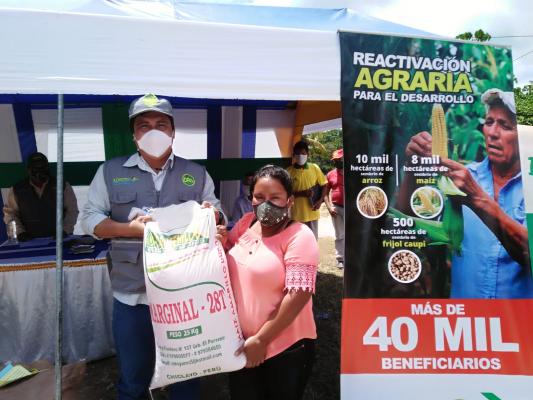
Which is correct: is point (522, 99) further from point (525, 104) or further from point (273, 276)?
point (273, 276)

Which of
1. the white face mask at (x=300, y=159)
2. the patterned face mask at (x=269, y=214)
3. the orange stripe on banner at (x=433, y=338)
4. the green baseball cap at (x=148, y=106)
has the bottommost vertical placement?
the orange stripe on banner at (x=433, y=338)

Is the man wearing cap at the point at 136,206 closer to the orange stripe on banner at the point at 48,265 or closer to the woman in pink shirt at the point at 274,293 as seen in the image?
the woman in pink shirt at the point at 274,293

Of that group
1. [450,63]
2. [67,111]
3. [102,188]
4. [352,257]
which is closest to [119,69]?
[102,188]

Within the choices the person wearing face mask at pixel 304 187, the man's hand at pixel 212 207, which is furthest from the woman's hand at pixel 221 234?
the person wearing face mask at pixel 304 187

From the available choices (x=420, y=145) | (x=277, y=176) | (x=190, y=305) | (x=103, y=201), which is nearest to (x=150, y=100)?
(x=103, y=201)

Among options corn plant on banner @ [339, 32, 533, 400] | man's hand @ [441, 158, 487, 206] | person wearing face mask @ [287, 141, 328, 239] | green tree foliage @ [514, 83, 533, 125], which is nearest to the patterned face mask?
corn plant on banner @ [339, 32, 533, 400]

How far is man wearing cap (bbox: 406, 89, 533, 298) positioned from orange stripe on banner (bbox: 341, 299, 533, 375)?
0.11m

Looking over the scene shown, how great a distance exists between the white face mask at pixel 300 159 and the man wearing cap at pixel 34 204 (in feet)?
8.64

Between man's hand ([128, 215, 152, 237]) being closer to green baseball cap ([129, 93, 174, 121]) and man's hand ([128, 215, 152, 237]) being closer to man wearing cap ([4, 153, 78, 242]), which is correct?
green baseball cap ([129, 93, 174, 121])

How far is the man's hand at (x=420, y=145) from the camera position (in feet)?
6.72

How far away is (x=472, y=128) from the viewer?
6.78ft

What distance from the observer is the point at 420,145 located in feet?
6.72

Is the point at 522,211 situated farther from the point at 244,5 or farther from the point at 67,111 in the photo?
the point at 67,111

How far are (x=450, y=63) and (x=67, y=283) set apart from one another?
283 cm
